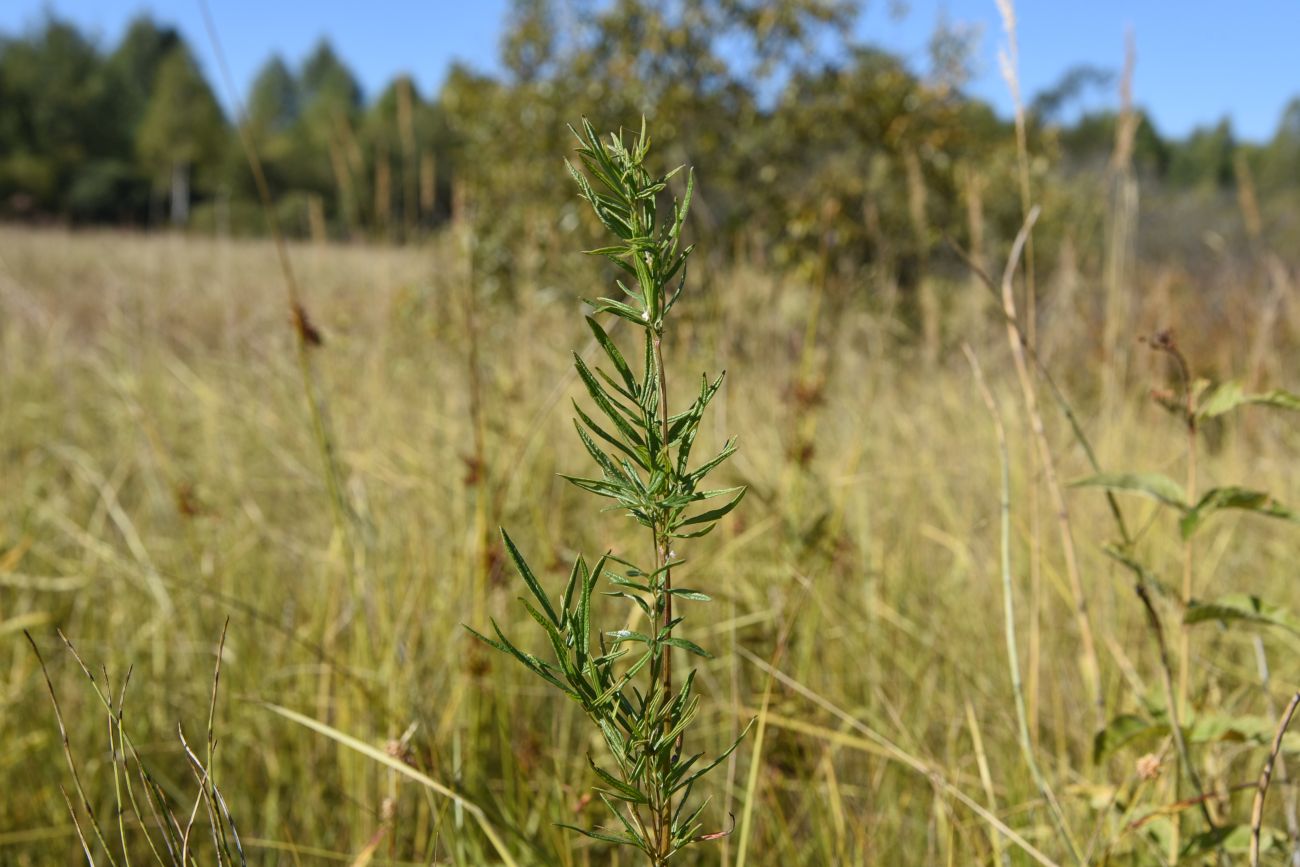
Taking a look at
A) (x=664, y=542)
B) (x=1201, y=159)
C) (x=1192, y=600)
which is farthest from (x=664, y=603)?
(x=1201, y=159)

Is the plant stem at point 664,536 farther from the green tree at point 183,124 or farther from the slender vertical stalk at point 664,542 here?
the green tree at point 183,124

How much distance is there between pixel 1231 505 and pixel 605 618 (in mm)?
1046

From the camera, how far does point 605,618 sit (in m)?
1.62

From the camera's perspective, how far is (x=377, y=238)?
2752mm

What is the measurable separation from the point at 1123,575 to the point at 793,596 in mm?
677

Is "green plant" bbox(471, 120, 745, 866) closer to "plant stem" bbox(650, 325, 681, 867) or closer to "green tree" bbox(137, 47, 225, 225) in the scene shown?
"plant stem" bbox(650, 325, 681, 867)

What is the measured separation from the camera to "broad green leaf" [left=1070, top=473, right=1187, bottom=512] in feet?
2.57

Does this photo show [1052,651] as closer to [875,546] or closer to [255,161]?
[875,546]

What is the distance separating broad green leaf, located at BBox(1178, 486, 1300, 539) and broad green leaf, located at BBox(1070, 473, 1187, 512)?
0.09ft

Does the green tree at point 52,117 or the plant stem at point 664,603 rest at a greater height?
the green tree at point 52,117

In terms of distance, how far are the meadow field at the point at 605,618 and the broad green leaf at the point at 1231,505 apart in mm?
92

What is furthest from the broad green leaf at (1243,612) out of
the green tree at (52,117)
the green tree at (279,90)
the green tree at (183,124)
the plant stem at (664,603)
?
the green tree at (279,90)

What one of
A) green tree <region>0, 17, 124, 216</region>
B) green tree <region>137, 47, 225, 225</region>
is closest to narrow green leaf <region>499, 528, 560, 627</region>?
green tree <region>0, 17, 124, 216</region>

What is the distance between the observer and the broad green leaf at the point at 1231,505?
2.40ft
